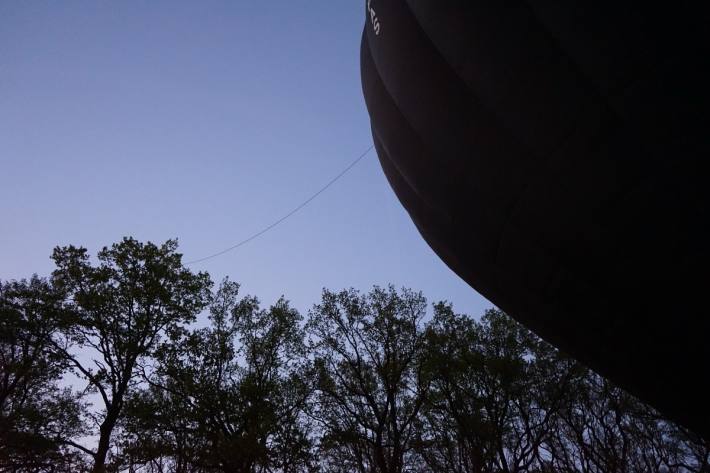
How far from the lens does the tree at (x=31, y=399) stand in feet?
52.3

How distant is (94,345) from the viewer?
1709 centimetres

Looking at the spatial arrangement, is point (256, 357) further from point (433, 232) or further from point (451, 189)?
point (451, 189)

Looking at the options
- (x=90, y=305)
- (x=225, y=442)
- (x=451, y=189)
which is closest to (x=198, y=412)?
(x=225, y=442)

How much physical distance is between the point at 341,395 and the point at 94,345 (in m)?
11.1

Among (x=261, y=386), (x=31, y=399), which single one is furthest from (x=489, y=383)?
(x=31, y=399)

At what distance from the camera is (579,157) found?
12.7 feet

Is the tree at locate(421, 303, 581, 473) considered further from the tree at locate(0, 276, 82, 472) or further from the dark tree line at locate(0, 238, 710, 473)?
the tree at locate(0, 276, 82, 472)

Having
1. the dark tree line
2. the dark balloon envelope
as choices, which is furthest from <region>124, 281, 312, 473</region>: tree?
the dark balloon envelope

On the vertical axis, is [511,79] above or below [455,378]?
below

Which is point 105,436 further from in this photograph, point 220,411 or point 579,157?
point 579,157

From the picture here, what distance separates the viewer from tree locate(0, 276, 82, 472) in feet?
52.3

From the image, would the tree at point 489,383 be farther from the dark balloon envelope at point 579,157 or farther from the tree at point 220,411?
the dark balloon envelope at point 579,157

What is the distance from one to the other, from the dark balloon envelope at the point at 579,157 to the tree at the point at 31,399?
56.9ft

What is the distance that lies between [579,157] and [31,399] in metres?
27.9
